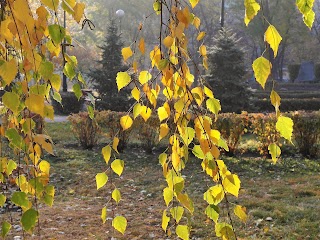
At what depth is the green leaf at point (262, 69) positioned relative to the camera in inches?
40.1

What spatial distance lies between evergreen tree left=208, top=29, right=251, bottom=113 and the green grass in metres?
5.58

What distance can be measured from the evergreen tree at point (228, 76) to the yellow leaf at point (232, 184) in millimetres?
11986

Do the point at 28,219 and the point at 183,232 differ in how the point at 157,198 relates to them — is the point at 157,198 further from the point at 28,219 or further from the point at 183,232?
the point at 28,219

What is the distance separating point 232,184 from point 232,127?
241 inches

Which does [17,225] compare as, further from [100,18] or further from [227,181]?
[100,18]

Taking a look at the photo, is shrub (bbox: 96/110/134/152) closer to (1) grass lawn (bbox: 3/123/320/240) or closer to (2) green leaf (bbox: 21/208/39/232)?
(1) grass lawn (bbox: 3/123/320/240)

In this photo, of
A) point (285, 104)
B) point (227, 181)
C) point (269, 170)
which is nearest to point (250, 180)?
point (269, 170)

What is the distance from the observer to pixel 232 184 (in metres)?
1.30

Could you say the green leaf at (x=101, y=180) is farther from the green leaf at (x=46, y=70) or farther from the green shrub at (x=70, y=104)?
the green shrub at (x=70, y=104)

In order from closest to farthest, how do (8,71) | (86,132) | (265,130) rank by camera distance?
(8,71) < (265,130) < (86,132)

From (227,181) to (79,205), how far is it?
A: 387 centimetres

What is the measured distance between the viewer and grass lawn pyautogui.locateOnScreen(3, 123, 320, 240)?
3865 mm

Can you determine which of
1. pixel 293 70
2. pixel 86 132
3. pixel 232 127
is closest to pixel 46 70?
pixel 232 127

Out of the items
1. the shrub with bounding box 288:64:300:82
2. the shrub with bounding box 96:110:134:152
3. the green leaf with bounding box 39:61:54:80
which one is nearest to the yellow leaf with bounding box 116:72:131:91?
the green leaf with bounding box 39:61:54:80
